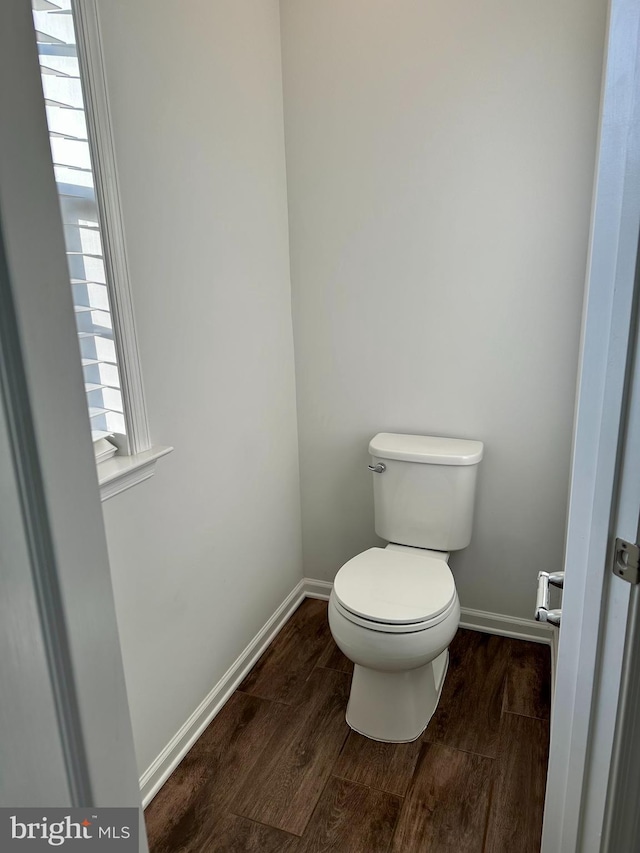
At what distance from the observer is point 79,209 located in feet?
4.24

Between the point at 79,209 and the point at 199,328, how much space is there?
49cm

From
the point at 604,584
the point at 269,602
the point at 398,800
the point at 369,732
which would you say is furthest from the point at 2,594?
the point at 269,602

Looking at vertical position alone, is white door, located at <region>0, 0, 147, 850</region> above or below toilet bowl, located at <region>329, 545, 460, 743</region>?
above

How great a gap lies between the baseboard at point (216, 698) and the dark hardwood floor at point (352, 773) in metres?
0.03

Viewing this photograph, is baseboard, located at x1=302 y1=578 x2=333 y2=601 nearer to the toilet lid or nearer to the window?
the toilet lid

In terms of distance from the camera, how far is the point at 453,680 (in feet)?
6.67

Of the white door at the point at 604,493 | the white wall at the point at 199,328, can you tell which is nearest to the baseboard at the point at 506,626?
the white wall at the point at 199,328

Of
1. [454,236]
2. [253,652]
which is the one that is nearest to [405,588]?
[253,652]

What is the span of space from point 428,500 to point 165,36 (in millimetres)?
1588

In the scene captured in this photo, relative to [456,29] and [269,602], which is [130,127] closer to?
[456,29]

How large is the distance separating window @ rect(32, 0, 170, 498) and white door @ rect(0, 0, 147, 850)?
0.69 m

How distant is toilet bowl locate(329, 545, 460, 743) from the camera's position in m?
1.66

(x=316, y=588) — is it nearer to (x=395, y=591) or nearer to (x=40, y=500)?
(x=395, y=591)
